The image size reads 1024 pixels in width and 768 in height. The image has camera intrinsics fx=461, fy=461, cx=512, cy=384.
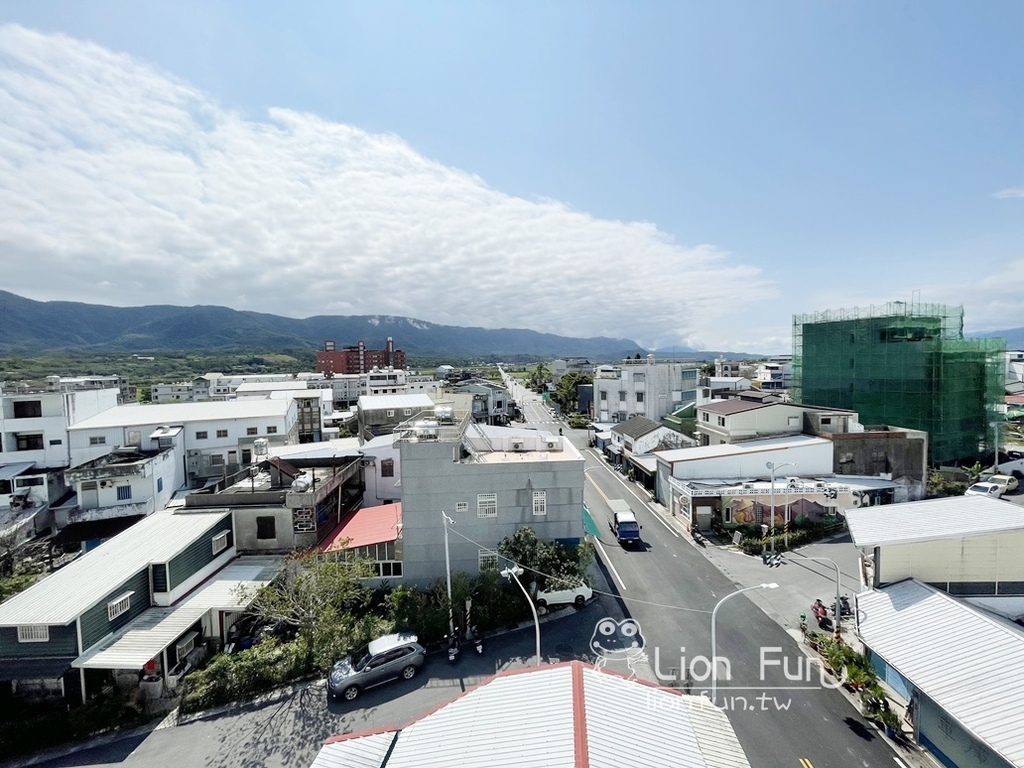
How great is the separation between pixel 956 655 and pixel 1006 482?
1233 inches

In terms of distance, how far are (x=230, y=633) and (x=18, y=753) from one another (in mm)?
5793

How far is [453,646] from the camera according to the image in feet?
55.4

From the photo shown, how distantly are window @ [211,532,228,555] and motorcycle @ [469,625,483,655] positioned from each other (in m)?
12.0

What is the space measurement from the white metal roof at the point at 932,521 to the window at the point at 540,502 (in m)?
11.3

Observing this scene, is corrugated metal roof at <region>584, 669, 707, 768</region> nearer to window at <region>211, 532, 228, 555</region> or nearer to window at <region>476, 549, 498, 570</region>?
window at <region>476, 549, 498, 570</region>

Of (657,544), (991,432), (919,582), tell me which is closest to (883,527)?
(919,582)

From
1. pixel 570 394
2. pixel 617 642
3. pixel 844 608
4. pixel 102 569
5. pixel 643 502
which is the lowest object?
pixel 617 642

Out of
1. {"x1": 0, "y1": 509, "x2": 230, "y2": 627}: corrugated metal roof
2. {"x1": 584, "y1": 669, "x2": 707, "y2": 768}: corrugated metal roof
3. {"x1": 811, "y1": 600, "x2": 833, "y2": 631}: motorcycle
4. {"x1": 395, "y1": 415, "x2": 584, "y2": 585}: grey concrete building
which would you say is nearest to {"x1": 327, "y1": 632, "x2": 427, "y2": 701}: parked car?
{"x1": 395, "y1": 415, "x2": 584, "y2": 585}: grey concrete building

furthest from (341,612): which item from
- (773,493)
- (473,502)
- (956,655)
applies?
(773,493)

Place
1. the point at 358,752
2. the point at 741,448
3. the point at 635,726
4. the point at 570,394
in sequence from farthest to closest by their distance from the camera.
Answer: the point at 570,394
the point at 741,448
the point at 358,752
the point at 635,726

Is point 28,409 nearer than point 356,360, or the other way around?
point 28,409

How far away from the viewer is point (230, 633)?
58.9 feet

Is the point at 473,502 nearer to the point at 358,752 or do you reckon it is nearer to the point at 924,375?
the point at 358,752

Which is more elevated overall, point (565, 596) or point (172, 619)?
point (172, 619)
